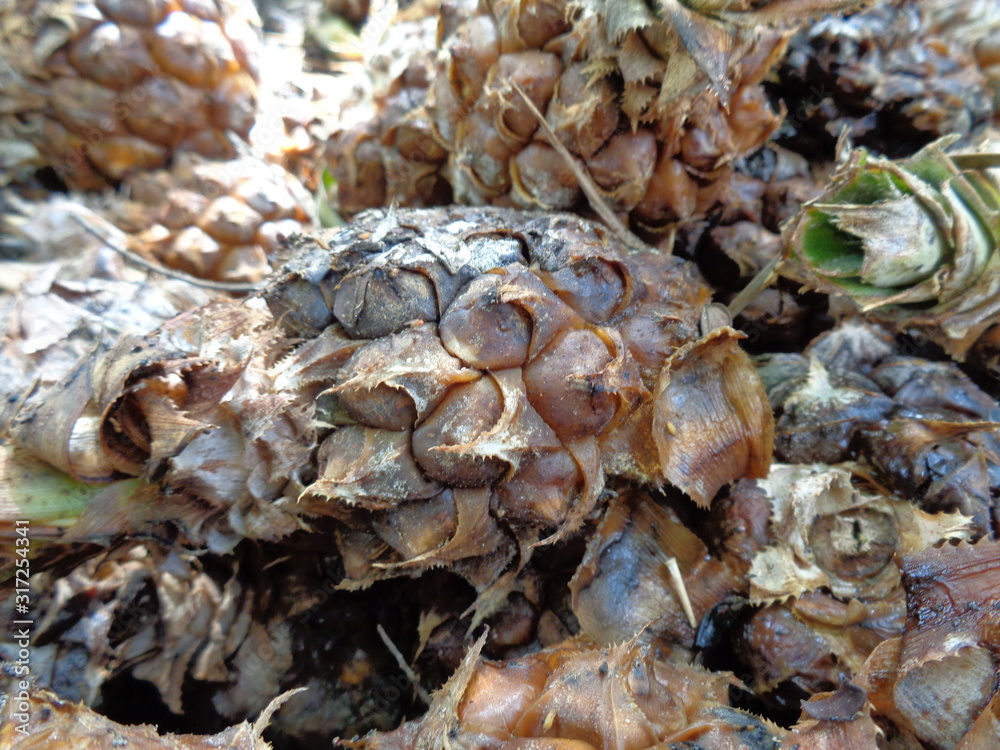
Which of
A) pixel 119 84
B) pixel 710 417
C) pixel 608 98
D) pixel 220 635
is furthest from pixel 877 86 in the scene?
pixel 119 84

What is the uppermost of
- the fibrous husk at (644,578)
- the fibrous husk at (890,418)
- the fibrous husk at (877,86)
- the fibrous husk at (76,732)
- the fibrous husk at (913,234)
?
the fibrous husk at (877,86)

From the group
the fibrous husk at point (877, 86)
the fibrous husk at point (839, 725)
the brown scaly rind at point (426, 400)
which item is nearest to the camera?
the fibrous husk at point (839, 725)

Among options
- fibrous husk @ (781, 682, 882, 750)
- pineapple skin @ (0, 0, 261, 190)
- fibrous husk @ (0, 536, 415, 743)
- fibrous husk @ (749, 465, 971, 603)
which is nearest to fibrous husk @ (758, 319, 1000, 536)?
fibrous husk @ (749, 465, 971, 603)

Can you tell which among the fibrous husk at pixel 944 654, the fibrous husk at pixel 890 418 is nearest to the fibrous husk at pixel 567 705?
the fibrous husk at pixel 944 654

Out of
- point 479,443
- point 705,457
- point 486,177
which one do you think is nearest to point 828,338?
point 705,457

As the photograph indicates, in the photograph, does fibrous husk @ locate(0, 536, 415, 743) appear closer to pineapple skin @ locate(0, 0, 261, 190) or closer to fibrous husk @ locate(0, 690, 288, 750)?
fibrous husk @ locate(0, 690, 288, 750)

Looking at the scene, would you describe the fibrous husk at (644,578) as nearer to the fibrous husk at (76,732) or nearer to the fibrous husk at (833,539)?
the fibrous husk at (833,539)
